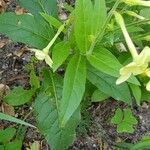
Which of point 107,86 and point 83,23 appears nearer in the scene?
point 83,23

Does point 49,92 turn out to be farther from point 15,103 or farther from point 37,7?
point 37,7

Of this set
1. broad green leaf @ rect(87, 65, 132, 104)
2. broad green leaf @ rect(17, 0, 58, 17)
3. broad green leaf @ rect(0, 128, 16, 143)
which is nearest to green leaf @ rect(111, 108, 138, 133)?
broad green leaf @ rect(87, 65, 132, 104)

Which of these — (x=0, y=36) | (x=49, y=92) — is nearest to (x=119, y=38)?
(x=49, y=92)

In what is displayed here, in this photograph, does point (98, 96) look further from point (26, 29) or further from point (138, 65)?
point (138, 65)

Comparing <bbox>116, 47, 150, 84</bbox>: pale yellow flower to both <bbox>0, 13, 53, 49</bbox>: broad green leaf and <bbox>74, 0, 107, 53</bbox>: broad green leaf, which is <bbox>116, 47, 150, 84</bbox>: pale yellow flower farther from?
<bbox>0, 13, 53, 49</bbox>: broad green leaf

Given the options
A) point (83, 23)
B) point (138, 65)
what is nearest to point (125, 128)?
point (83, 23)

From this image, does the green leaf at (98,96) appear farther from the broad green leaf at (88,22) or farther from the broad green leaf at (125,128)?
the broad green leaf at (88,22)

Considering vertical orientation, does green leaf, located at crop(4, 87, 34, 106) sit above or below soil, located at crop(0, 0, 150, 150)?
above
